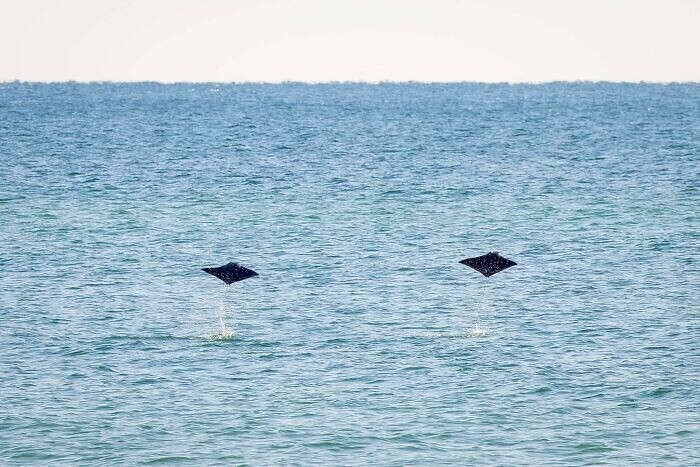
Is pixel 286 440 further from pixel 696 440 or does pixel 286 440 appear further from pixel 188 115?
pixel 188 115

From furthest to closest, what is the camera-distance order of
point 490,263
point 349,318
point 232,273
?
point 349,318 → point 490,263 → point 232,273

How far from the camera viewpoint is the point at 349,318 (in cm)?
4225

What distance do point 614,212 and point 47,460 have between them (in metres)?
46.2

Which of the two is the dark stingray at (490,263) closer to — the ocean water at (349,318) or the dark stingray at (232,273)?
the ocean water at (349,318)

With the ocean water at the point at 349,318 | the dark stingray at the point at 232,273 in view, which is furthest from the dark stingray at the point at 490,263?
the dark stingray at the point at 232,273

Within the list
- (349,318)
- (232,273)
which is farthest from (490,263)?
(232,273)

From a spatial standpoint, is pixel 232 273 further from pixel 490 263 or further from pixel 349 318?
pixel 490 263

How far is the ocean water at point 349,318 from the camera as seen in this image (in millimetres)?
29641

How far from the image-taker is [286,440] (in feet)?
96.3

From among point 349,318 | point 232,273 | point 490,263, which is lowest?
point 349,318

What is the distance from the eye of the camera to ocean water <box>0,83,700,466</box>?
97.2 ft

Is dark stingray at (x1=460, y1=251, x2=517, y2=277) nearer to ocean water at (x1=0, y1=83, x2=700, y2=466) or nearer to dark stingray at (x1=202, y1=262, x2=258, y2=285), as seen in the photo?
ocean water at (x1=0, y1=83, x2=700, y2=466)

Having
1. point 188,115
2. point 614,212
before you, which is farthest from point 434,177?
point 188,115

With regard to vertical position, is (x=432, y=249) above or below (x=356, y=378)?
above
